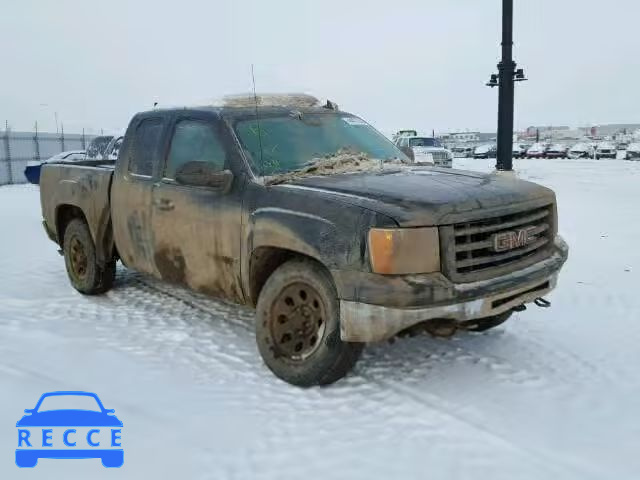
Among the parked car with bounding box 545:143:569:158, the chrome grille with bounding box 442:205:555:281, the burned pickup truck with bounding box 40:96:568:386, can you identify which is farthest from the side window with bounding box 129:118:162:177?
the parked car with bounding box 545:143:569:158

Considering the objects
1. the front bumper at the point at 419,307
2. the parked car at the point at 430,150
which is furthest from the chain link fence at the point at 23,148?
the front bumper at the point at 419,307

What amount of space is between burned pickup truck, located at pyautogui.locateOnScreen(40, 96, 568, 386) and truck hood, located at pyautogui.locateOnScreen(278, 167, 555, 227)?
0.01 meters

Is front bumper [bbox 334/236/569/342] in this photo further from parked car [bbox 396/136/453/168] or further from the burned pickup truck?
parked car [bbox 396/136/453/168]

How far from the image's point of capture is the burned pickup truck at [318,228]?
3443 mm

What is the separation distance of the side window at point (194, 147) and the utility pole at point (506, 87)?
9662 millimetres

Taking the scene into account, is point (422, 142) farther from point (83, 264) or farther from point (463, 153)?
point (463, 153)

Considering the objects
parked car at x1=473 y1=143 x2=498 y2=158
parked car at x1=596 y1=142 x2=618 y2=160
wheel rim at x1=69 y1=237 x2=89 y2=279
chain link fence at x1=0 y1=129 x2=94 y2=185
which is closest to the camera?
wheel rim at x1=69 y1=237 x2=89 y2=279

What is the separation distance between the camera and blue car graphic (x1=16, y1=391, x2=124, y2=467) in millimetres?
3021

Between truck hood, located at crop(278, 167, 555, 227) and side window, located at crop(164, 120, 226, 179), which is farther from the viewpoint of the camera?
side window, located at crop(164, 120, 226, 179)

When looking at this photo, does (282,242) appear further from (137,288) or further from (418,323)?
(137,288)

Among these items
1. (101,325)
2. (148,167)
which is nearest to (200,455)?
(101,325)

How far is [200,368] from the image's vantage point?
13.8ft

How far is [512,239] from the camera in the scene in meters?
3.81

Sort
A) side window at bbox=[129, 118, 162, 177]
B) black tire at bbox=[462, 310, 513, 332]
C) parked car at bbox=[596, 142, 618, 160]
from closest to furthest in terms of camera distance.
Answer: black tire at bbox=[462, 310, 513, 332] → side window at bbox=[129, 118, 162, 177] → parked car at bbox=[596, 142, 618, 160]
